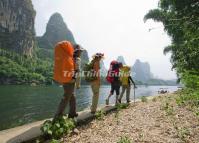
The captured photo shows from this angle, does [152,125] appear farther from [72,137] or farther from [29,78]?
[29,78]

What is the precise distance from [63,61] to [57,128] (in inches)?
70.3

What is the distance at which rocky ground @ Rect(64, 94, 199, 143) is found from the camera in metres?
7.61

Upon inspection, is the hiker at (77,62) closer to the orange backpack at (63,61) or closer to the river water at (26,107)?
the orange backpack at (63,61)

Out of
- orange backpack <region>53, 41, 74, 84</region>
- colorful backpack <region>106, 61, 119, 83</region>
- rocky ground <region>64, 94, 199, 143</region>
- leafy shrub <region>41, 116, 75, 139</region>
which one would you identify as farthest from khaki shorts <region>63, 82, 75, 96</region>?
colorful backpack <region>106, 61, 119, 83</region>

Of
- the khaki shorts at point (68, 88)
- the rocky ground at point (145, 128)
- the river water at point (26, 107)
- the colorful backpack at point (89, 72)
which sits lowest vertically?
the river water at point (26, 107)

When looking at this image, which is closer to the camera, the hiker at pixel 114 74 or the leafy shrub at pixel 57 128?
the leafy shrub at pixel 57 128

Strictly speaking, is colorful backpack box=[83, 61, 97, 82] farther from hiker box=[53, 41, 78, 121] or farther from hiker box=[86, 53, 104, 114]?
hiker box=[53, 41, 78, 121]

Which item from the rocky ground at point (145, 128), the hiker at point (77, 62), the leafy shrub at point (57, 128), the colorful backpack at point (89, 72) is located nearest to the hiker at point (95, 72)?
the colorful backpack at point (89, 72)

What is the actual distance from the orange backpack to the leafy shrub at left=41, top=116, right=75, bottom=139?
3.60 ft

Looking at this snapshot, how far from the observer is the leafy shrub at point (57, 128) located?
7.92 m

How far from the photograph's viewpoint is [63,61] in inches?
342

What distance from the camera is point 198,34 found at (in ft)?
14.0

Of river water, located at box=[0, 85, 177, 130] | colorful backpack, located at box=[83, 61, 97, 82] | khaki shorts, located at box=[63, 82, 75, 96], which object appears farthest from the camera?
river water, located at box=[0, 85, 177, 130]

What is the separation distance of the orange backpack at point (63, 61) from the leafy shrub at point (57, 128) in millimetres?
1096
